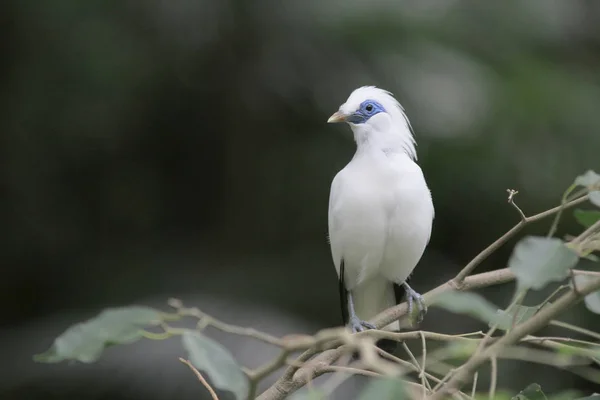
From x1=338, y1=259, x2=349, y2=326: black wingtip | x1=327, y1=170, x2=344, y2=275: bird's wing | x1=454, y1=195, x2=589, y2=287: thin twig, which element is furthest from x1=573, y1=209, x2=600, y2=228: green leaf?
x1=338, y1=259, x2=349, y2=326: black wingtip

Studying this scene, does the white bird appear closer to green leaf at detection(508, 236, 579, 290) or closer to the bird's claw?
the bird's claw

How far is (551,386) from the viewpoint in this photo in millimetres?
5504

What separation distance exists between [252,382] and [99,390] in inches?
168

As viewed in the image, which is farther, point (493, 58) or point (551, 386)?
point (493, 58)

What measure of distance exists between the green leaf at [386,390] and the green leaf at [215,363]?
0.20m

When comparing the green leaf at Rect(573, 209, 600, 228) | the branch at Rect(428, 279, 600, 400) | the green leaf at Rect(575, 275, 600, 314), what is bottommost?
the branch at Rect(428, 279, 600, 400)

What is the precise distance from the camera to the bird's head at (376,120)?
334 centimetres

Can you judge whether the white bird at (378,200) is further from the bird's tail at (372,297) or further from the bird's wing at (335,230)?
the bird's tail at (372,297)

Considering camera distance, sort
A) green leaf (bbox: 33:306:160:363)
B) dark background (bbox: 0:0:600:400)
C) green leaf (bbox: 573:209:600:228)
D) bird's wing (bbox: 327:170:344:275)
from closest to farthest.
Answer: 1. green leaf (bbox: 33:306:160:363)
2. green leaf (bbox: 573:209:600:228)
3. bird's wing (bbox: 327:170:344:275)
4. dark background (bbox: 0:0:600:400)

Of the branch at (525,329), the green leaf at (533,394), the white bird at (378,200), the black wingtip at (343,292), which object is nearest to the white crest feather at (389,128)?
the white bird at (378,200)

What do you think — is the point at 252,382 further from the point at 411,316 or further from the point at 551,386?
the point at 551,386

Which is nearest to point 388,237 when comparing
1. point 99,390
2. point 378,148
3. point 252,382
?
point 378,148

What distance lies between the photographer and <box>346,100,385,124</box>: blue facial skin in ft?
11.2

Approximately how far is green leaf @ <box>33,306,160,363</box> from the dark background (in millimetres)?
4435
